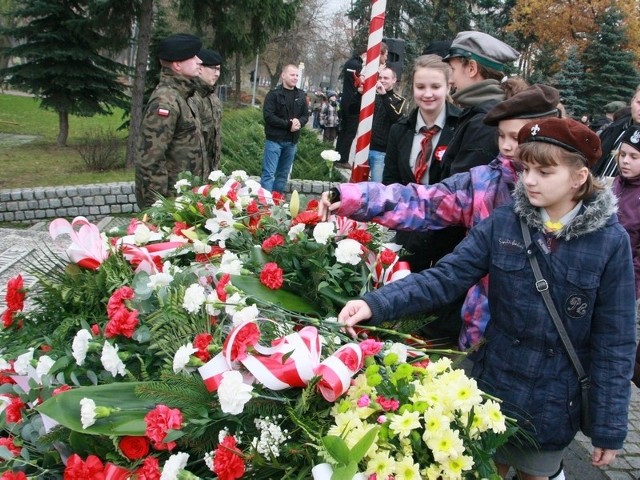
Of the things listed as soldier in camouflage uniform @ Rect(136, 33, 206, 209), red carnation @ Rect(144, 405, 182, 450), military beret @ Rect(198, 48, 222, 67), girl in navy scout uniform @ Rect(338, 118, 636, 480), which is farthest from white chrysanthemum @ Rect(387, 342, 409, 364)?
military beret @ Rect(198, 48, 222, 67)

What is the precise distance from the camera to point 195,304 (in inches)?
67.5

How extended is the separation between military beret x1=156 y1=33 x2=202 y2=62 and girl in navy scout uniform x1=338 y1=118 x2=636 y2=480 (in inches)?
108

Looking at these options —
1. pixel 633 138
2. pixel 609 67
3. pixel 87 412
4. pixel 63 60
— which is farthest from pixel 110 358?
pixel 609 67

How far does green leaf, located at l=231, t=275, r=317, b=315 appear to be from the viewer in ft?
6.20

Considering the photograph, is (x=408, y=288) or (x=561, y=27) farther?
(x=561, y=27)

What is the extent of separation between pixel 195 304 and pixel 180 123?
101 inches

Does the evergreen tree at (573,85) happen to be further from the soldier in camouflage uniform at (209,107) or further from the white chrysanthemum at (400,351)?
the white chrysanthemum at (400,351)

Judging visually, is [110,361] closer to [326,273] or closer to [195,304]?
[195,304]

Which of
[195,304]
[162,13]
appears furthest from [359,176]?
[162,13]

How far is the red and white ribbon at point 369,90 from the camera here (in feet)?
11.4

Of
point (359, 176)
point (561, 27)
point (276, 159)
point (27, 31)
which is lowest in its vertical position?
point (276, 159)

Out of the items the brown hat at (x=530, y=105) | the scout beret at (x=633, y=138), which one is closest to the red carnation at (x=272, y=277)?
the brown hat at (x=530, y=105)

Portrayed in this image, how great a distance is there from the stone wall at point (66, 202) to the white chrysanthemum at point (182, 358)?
6887 mm

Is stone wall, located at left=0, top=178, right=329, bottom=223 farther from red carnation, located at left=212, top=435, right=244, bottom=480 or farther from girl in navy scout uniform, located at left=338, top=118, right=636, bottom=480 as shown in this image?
red carnation, located at left=212, top=435, right=244, bottom=480
